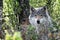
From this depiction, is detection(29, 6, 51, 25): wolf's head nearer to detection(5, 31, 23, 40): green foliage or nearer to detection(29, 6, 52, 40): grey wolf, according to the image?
detection(29, 6, 52, 40): grey wolf

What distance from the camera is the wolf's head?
931cm

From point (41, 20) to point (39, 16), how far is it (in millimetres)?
144

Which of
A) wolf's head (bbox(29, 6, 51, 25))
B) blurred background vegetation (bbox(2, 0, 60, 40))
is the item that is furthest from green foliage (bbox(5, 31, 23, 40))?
wolf's head (bbox(29, 6, 51, 25))

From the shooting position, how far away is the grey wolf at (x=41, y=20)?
30.6ft

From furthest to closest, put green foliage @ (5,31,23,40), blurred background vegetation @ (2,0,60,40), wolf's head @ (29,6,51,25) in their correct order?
blurred background vegetation @ (2,0,60,40) < wolf's head @ (29,6,51,25) < green foliage @ (5,31,23,40)

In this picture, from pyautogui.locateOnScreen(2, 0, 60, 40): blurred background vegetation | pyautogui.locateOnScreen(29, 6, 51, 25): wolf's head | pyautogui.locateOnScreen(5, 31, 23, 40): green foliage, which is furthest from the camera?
pyautogui.locateOnScreen(2, 0, 60, 40): blurred background vegetation

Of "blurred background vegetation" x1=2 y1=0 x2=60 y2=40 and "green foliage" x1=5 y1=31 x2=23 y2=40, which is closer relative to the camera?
"green foliage" x1=5 y1=31 x2=23 y2=40

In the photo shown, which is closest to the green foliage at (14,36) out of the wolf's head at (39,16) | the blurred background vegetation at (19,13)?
the blurred background vegetation at (19,13)

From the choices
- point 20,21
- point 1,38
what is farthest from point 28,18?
point 1,38

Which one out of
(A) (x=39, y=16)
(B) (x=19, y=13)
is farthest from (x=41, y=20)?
(B) (x=19, y=13)

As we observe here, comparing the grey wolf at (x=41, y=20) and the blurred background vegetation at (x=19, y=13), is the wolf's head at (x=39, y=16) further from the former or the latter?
the blurred background vegetation at (x=19, y=13)

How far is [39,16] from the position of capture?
932cm

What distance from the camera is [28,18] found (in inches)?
382

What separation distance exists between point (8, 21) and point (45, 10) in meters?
1.09
